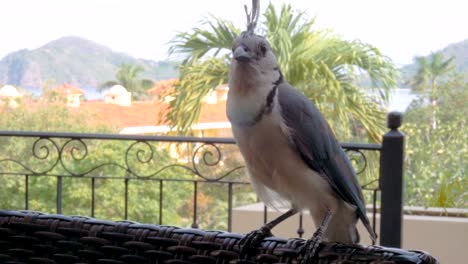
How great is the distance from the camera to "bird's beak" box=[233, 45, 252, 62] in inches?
43.9

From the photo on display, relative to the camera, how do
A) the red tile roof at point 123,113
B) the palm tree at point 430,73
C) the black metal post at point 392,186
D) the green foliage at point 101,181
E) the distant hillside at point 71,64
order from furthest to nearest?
1. the distant hillside at point 71,64
2. the palm tree at point 430,73
3. the red tile roof at point 123,113
4. the green foliage at point 101,181
5. the black metal post at point 392,186

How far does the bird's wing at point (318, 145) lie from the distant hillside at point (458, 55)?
9.92 m

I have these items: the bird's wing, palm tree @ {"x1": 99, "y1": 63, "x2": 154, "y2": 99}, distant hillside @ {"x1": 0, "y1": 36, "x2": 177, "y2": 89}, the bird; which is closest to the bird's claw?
the bird

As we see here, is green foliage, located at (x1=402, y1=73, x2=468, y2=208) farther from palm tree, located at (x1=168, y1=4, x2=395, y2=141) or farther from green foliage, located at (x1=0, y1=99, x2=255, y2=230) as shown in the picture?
green foliage, located at (x1=0, y1=99, x2=255, y2=230)

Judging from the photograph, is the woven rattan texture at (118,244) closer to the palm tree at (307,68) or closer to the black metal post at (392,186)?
the black metal post at (392,186)

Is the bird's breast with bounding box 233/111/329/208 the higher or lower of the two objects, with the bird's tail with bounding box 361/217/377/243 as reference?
higher

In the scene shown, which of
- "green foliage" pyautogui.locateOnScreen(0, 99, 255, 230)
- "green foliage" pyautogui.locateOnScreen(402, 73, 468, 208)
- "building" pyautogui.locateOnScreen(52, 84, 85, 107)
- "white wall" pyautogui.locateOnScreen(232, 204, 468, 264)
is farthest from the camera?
"building" pyautogui.locateOnScreen(52, 84, 85, 107)

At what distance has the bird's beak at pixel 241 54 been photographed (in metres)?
1.12

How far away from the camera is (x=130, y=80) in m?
13.9

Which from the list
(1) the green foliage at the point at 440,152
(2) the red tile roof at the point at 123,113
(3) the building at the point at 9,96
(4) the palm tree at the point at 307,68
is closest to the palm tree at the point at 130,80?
(2) the red tile roof at the point at 123,113

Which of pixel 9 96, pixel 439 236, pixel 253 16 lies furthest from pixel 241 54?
pixel 9 96

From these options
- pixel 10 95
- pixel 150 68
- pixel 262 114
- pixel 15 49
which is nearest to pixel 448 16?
pixel 150 68

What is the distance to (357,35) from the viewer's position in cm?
956

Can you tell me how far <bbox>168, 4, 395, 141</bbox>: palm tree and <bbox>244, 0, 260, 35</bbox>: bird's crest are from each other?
7707 mm
